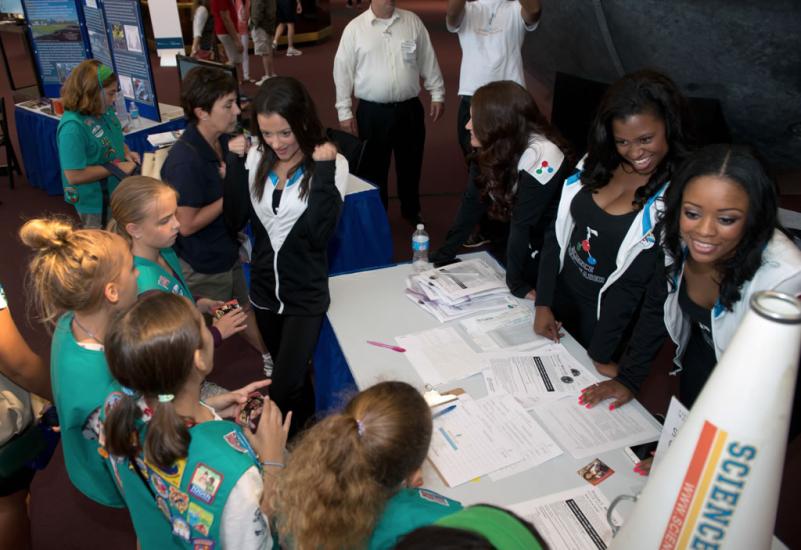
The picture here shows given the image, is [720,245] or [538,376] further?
[538,376]

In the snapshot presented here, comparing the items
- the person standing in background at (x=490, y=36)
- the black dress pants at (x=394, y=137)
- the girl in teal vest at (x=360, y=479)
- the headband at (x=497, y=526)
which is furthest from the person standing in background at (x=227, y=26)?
the headband at (x=497, y=526)

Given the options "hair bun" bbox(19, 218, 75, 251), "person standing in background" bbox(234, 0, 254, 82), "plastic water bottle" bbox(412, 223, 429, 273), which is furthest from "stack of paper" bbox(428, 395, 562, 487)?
"person standing in background" bbox(234, 0, 254, 82)

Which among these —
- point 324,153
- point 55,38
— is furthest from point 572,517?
point 55,38

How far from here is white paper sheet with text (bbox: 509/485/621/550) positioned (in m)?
1.35

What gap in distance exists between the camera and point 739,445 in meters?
0.88

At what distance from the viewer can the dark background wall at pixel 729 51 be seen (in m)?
2.70

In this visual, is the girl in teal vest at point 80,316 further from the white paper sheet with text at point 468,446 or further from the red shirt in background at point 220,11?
the red shirt in background at point 220,11

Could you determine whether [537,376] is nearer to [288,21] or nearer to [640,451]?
[640,451]

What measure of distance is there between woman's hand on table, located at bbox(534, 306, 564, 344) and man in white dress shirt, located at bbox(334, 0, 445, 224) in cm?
243

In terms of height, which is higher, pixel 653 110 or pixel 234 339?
pixel 653 110

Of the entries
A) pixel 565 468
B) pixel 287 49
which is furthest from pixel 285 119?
pixel 287 49

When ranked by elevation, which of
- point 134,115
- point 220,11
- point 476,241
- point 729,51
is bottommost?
point 476,241

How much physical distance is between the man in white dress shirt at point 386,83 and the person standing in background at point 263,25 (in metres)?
4.27

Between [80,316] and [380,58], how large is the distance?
2946 millimetres
